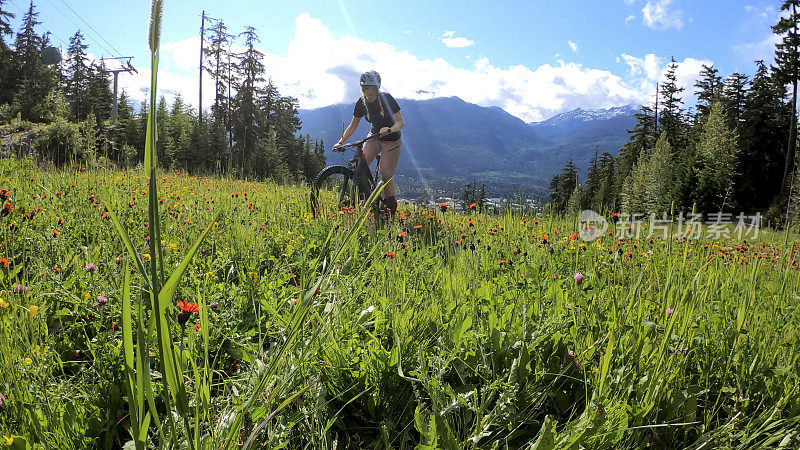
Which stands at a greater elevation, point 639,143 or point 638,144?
point 639,143

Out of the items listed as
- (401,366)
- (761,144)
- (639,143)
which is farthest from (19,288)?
(639,143)

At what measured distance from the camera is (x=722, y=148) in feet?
152

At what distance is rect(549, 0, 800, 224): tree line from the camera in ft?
145

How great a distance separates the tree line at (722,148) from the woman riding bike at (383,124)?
122 ft

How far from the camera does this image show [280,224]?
4.28m

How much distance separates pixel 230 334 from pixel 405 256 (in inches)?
62.0

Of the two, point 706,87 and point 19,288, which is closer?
point 19,288

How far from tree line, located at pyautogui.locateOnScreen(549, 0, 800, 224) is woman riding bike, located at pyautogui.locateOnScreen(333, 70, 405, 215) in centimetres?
3709

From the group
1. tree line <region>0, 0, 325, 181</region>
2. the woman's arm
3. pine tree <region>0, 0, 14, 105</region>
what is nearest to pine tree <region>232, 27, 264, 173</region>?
tree line <region>0, 0, 325, 181</region>

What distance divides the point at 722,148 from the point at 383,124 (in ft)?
177

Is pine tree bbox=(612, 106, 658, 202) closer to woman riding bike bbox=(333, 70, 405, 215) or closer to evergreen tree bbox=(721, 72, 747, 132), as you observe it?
evergreen tree bbox=(721, 72, 747, 132)

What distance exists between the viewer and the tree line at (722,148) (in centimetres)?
4418

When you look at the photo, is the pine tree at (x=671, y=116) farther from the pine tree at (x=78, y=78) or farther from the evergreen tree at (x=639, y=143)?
the pine tree at (x=78, y=78)

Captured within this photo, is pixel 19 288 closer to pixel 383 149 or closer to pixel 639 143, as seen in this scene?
pixel 383 149
